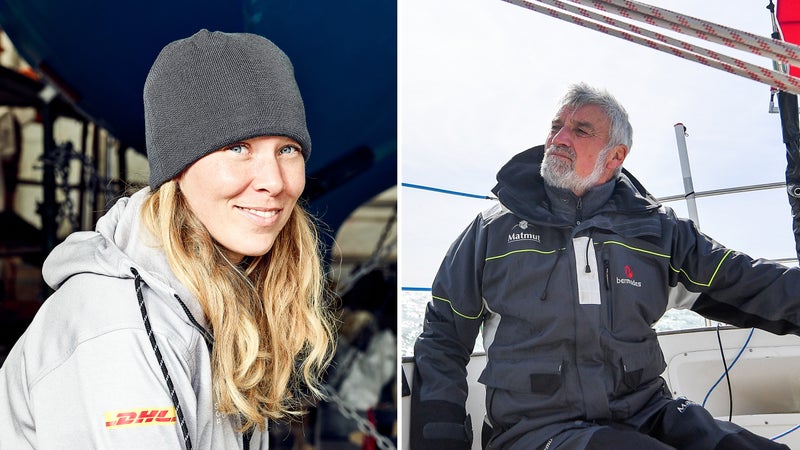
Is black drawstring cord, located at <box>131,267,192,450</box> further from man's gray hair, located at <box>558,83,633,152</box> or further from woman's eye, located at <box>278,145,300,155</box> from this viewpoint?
man's gray hair, located at <box>558,83,633,152</box>

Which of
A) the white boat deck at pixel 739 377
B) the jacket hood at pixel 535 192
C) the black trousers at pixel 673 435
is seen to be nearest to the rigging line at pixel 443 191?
the jacket hood at pixel 535 192

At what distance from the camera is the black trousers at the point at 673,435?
3.76 ft

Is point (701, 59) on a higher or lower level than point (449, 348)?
higher

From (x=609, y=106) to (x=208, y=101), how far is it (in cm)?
82

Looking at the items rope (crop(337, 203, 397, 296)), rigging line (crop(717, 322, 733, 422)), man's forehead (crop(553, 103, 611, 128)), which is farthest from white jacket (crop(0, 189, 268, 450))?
rope (crop(337, 203, 397, 296))

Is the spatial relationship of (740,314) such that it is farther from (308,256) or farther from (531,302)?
(308,256)

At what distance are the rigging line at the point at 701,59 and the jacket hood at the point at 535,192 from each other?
8.9 inches

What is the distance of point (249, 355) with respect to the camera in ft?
2.40

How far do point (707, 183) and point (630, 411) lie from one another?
18.3 inches

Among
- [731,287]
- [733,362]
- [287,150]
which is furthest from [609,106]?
[287,150]

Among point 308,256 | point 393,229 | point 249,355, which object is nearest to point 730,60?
point 308,256

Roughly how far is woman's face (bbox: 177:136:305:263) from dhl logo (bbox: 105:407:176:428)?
0.22m

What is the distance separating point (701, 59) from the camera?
3.99 ft

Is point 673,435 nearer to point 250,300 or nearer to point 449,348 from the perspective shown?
point 449,348
